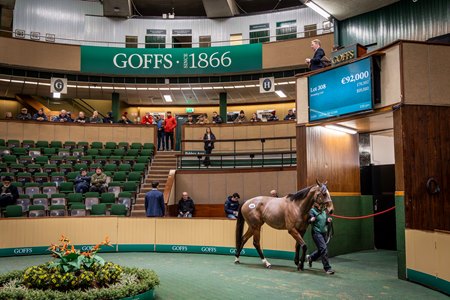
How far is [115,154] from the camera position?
59.7 ft

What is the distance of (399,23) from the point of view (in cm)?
1123

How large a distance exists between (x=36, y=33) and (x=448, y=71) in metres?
21.6

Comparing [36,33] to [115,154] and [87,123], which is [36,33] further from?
[115,154]

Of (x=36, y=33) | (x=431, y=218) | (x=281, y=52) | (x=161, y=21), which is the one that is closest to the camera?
(x=431, y=218)

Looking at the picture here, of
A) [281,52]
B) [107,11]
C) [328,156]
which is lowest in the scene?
[328,156]

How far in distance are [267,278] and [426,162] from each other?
12.1 ft

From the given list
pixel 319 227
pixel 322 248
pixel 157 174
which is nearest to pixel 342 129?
pixel 319 227

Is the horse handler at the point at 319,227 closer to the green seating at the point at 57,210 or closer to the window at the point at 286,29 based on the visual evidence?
the green seating at the point at 57,210

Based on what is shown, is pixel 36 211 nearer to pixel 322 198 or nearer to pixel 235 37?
pixel 322 198

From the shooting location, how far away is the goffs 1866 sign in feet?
71.6

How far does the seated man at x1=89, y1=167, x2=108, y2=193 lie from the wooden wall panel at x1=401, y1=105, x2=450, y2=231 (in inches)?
390

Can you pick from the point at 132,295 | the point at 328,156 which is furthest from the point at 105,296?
the point at 328,156

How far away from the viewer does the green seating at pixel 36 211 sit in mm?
12688

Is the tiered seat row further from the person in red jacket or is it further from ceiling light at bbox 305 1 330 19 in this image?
ceiling light at bbox 305 1 330 19
